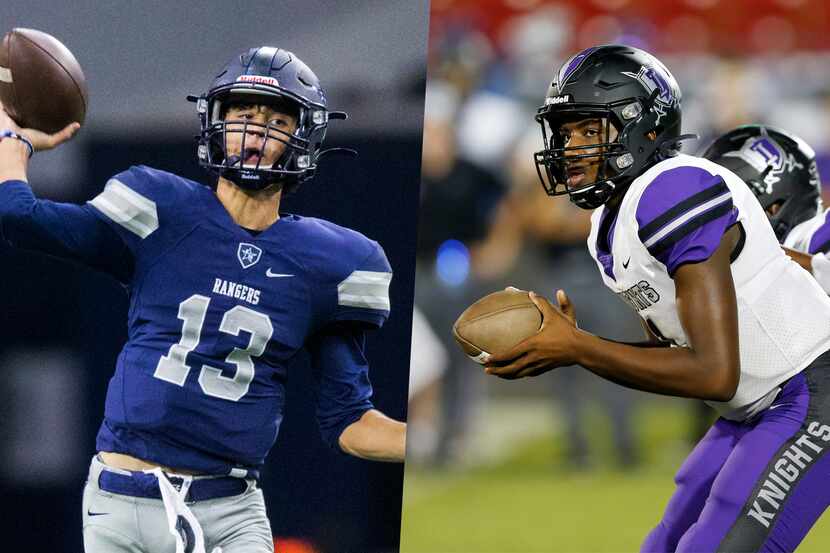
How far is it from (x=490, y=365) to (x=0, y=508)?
139 centimetres

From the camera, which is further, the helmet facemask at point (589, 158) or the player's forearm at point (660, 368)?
the helmet facemask at point (589, 158)

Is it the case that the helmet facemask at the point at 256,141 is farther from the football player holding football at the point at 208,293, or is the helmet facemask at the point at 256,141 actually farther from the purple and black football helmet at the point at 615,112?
the purple and black football helmet at the point at 615,112

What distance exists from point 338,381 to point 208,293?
0.42 meters

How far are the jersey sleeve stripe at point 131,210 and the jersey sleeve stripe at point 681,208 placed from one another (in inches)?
47.7

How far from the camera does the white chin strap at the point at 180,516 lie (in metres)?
2.80

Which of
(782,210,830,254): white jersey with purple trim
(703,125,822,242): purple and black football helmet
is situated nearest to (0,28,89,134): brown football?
(703,125,822,242): purple and black football helmet

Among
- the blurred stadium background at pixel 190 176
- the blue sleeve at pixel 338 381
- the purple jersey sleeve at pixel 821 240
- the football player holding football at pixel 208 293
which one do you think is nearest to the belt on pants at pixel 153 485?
the football player holding football at pixel 208 293

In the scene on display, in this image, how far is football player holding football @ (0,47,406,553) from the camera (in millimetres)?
2832

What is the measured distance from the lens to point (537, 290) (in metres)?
7.43

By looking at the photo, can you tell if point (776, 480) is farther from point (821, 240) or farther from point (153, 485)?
point (153, 485)

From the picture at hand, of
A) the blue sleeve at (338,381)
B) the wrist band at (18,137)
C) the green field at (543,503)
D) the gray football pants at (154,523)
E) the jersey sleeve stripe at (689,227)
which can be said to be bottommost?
the green field at (543,503)

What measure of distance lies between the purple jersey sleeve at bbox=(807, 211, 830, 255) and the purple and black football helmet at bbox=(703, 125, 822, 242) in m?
0.24

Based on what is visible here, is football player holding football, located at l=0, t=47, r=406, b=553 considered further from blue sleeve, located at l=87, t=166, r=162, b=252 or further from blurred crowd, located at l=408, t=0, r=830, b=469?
blurred crowd, located at l=408, t=0, r=830, b=469

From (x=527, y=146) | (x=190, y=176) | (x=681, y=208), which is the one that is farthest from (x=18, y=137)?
(x=527, y=146)
